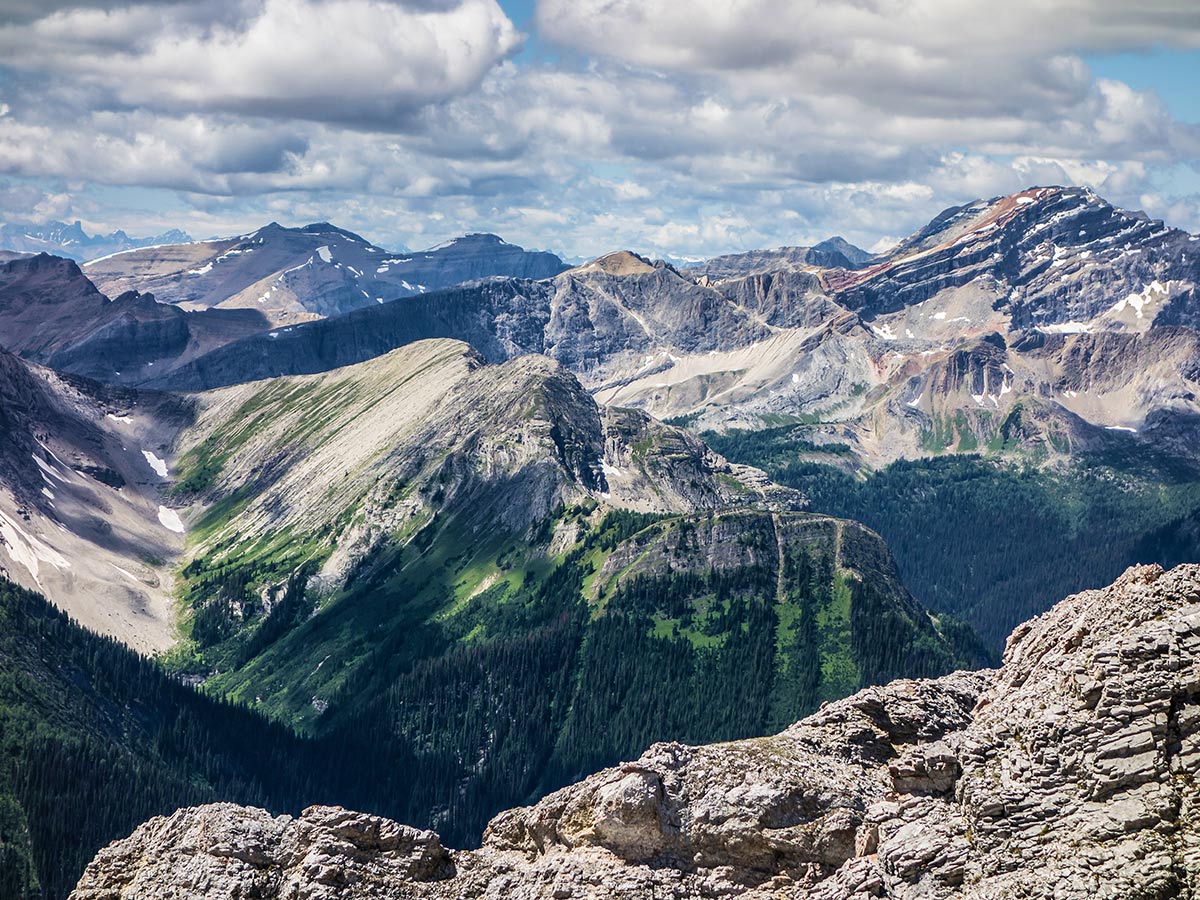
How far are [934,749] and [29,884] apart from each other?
171 m

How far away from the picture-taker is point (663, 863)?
54062 mm

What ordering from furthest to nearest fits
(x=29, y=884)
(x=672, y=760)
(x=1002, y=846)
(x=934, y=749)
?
(x=29, y=884), (x=672, y=760), (x=934, y=749), (x=1002, y=846)

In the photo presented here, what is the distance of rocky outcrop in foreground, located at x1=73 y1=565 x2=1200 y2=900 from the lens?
4344 centimetres

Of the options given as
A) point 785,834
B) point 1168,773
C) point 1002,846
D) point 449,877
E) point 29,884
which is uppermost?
point 1168,773

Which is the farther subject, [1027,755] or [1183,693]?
[1027,755]

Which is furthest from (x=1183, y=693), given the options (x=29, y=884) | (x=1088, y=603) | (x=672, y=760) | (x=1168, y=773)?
(x=29, y=884)

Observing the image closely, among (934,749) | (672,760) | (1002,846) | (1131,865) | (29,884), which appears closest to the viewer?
(1131,865)

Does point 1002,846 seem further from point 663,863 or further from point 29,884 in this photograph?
point 29,884

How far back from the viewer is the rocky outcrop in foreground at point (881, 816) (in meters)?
43.4

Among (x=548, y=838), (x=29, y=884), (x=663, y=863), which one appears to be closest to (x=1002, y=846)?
(x=663, y=863)

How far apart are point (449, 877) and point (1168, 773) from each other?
27597mm

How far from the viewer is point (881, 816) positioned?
1982 inches

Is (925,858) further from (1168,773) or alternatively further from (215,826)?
(215,826)

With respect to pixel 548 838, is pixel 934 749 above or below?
above
